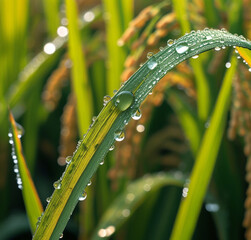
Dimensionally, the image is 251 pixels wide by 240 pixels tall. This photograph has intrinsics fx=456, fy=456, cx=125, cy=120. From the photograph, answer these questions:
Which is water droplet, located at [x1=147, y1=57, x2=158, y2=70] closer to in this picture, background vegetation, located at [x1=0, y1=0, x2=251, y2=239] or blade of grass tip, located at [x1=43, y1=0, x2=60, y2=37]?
→ background vegetation, located at [x1=0, y1=0, x2=251, y2=239]

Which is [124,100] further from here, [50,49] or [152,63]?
[50,49]

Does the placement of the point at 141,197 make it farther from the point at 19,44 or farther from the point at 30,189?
the point at 19,44

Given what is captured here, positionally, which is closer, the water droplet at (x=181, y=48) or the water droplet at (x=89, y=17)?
the water droplet at (x=181, y=48)

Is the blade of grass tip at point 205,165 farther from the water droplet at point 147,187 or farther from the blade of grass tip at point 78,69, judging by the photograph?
the blade of grass tip at point 78,69

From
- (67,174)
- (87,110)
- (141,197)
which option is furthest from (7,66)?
(67,174)

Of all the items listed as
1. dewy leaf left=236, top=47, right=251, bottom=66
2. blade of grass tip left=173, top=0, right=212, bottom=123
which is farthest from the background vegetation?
dewy leaf left=236, top=47, right=251, bottom=66

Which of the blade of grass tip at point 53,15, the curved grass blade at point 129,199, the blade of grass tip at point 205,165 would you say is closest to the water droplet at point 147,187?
the curved grass blade at point 129,199
